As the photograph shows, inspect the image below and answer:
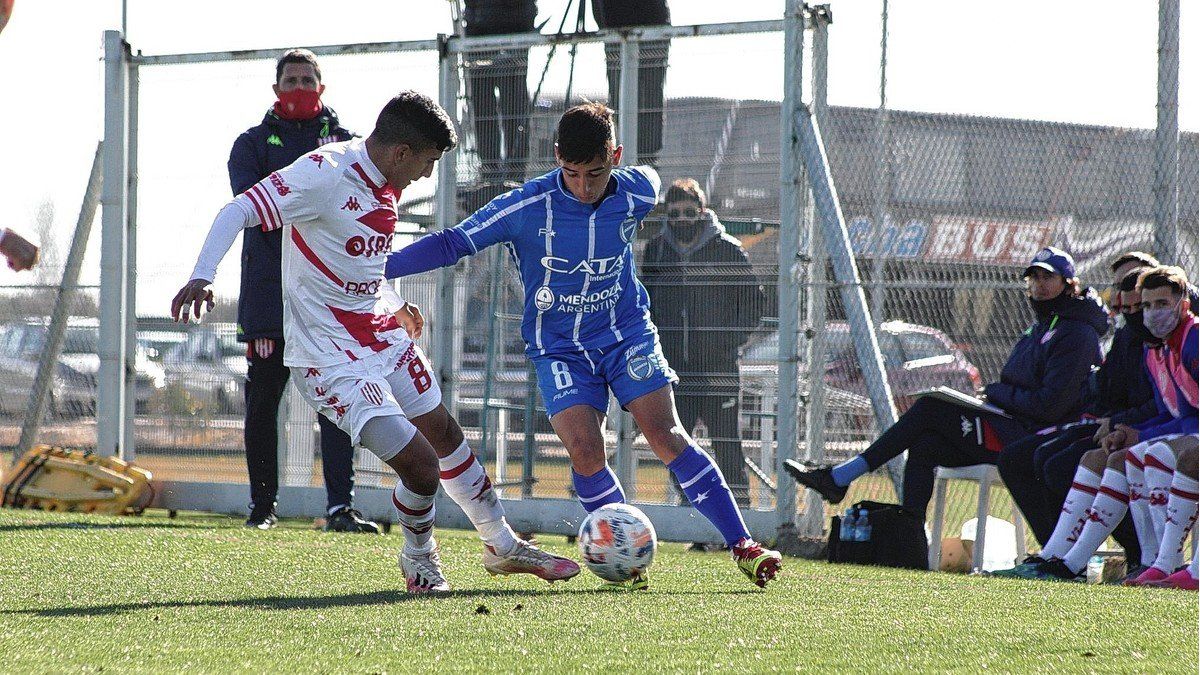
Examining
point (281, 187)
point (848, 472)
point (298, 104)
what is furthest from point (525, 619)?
point (298, 104)

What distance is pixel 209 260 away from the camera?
529cm

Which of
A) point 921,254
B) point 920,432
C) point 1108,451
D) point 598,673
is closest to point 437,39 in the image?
point 921,254

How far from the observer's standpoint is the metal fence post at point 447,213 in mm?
10273

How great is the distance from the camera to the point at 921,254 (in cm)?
919

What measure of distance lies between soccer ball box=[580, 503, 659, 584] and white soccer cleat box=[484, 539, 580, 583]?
0.18 meters

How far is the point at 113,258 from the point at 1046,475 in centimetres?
637

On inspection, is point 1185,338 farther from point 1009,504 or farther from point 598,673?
point 598,673

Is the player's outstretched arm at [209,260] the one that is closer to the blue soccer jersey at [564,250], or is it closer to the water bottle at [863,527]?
the blue soccer jersey at [564,250]

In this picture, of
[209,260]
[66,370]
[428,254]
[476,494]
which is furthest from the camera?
[66,370]

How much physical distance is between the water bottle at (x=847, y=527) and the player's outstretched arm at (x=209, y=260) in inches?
155

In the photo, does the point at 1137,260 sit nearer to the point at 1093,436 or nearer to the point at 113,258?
the point at 1093,436

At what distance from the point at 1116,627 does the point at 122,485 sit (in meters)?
6.95

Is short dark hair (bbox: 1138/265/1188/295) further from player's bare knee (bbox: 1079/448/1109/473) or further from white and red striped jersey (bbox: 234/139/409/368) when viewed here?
white and red striped jersey (bbox: 234/139/409/368)

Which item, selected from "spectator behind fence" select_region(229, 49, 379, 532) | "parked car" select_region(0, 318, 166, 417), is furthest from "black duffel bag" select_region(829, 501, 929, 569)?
"parked car" select_region(0, 318, 166, 417)
